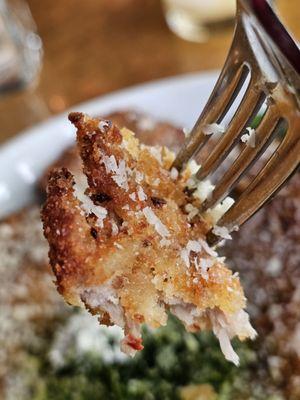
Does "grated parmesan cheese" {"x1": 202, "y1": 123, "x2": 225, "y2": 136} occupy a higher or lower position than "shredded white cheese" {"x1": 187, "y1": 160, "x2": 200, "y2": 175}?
higher

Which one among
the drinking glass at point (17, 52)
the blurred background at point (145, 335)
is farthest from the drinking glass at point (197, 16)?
the blurred background at point (145, 335)

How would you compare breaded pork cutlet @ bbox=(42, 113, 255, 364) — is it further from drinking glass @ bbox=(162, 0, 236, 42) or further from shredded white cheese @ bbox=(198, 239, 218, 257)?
drinking glass @ bbox=(162, 0, 236, 42)

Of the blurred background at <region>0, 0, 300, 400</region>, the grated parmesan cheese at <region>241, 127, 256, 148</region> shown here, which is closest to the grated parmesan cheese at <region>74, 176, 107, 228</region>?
the grated parmesan cheese at <region>241, 127, 256, 148</region>

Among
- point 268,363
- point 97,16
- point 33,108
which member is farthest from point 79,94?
point 268,363

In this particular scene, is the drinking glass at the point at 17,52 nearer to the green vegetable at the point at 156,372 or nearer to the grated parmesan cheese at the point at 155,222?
the green vegetable at the point at 156,372

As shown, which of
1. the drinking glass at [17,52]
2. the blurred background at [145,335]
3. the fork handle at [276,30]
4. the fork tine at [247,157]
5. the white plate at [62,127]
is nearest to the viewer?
the fork handle at [276,30]
